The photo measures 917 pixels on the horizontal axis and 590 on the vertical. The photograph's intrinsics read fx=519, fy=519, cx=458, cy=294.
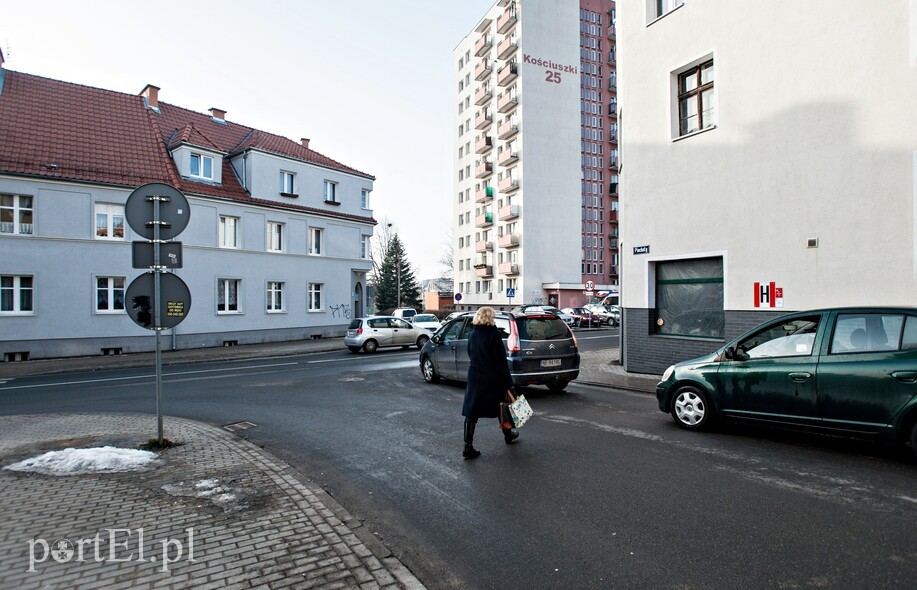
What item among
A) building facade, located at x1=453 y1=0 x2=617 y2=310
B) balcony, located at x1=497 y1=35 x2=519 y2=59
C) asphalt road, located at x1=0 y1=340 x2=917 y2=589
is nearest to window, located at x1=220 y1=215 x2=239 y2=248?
asphalt road, located at x1=0 y1=340 x2=917 y2=589

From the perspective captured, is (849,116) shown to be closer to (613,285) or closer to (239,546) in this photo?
(239,546)

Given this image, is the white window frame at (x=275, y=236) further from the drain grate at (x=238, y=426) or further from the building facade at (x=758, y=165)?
the drain grate at (x=238, y=426)

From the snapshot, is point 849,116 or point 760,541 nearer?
point 760,541

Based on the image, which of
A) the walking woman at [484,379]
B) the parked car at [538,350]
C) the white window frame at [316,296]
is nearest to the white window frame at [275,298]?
the white window frame at [316,296]

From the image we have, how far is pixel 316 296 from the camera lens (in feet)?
102

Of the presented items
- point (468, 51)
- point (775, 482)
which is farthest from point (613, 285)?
point (775, 482)

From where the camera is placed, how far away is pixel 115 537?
3754 mm

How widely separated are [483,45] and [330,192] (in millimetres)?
38003

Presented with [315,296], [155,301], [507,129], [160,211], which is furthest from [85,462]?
[507,129]

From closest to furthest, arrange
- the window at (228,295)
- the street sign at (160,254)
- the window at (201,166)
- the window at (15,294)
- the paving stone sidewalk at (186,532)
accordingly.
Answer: the paving stone sidewalk at (186,532) → the street sign at (160,254) → the window at (15,294) → the window at (228,295) → the window at (201,166)

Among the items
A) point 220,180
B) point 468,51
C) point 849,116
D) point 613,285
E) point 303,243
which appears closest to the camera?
point 849,116

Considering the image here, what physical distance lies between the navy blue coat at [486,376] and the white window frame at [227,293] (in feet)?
75.8

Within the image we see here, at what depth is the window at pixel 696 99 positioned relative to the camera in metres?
12.6

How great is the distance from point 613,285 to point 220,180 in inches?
1846
